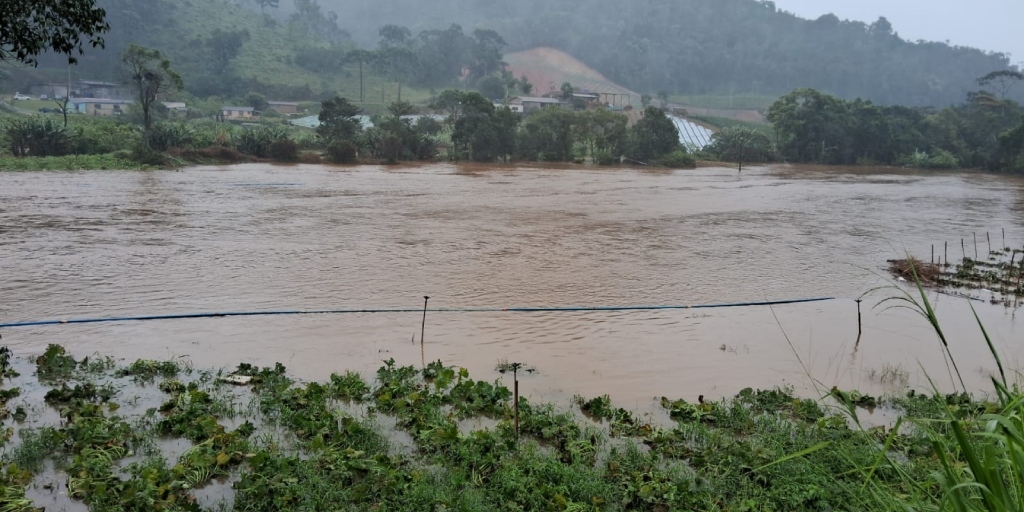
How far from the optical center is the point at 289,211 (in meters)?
17.2

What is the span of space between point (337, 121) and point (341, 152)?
2.54m

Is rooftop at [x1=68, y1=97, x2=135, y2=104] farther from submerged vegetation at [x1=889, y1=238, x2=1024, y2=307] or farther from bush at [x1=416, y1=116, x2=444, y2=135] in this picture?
submerged vegetation at [x1=889, y1=238, x2=1024, y2=307]

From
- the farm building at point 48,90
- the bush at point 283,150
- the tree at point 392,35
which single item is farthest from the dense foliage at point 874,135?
the tree at point 392,35

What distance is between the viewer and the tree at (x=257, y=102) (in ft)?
179

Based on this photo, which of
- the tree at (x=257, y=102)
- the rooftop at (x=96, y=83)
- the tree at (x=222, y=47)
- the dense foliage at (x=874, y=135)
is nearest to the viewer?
the dense foliage at (x=874, y=135)

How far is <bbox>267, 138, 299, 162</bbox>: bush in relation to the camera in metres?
32.6

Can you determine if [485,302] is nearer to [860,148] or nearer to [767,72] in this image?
[860,148]

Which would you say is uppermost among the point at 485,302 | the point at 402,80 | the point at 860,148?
the point at 402,80

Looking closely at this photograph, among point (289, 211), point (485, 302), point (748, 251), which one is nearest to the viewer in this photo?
point (485, 302)

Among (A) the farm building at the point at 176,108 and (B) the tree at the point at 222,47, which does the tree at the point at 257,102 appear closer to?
(A) the farm building at the point at 176,108

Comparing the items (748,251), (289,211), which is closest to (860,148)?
(748,251)

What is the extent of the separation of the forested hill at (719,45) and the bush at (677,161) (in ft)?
201

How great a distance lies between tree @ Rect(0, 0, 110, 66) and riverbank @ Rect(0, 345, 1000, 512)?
93.5 inches

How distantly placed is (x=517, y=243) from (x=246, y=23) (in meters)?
70.5
